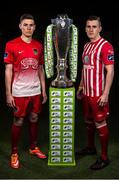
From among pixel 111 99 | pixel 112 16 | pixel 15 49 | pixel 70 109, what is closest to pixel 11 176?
pixel 70 109

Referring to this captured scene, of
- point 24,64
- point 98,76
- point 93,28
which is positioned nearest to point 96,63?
point 98,76

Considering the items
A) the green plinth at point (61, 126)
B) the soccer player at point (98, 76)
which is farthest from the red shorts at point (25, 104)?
the soccer player at point (98, 76)

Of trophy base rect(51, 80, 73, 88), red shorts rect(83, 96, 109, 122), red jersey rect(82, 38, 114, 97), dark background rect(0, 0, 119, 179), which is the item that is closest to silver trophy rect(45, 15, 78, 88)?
trophy base rect(51, 80, 73, 88)

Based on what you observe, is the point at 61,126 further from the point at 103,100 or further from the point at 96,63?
the point at 96,63

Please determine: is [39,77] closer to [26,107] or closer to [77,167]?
[26,107]

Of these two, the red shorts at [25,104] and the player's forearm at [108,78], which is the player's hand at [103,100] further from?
the red shorts at [25,104]

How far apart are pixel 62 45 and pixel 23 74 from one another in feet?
1.35

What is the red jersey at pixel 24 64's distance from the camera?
262cm

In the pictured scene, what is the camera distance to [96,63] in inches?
103

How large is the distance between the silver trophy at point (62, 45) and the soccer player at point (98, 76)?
0.13 meters

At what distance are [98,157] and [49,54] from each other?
1080 mm

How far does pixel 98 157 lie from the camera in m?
2.94

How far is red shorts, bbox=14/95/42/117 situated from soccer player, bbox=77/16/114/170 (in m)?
0.43

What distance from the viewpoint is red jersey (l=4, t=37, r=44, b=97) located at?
2617 millimetres
